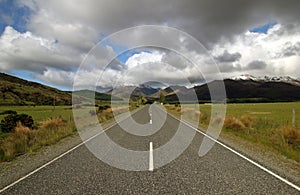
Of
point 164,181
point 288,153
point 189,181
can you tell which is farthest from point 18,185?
point 288,153

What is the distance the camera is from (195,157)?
741cm

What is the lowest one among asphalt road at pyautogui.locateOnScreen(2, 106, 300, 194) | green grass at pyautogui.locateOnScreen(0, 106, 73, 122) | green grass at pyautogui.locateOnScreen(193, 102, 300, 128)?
green grass at pyautogui.locateOnScreen(0, 106, 73, 122)

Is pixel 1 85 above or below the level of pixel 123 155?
above

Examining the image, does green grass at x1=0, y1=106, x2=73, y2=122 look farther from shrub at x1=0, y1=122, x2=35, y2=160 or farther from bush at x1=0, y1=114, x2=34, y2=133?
shrub at x1=0, y1=122, x2=35, y2=160

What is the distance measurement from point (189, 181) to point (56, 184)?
2.97 m

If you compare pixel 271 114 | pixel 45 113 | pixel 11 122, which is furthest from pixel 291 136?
pixel 45 113

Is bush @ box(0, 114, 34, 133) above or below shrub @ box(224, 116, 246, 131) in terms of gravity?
below

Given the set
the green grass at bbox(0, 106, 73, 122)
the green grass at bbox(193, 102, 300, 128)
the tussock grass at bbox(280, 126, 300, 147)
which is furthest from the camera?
the green grass at bbox(0, 106, 73, 122)

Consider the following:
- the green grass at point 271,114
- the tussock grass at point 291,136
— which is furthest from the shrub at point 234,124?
the tussock grass at point 291,136

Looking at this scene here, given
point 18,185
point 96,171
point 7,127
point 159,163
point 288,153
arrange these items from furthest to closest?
point 7,127 → point 288,153 → point 159,163 → point 96,171 → point 18,185

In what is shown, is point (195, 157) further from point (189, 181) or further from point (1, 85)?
point (1, 85)

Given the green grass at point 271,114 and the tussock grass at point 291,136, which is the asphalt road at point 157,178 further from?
the green grass at point 271,114

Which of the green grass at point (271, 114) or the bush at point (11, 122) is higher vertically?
the green grass at point (271, 114)

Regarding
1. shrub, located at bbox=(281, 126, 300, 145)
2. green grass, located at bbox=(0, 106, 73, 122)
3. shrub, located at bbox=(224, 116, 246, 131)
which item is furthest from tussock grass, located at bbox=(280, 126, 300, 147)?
green grass, located at bbox=(0, 106, 73, 122)
